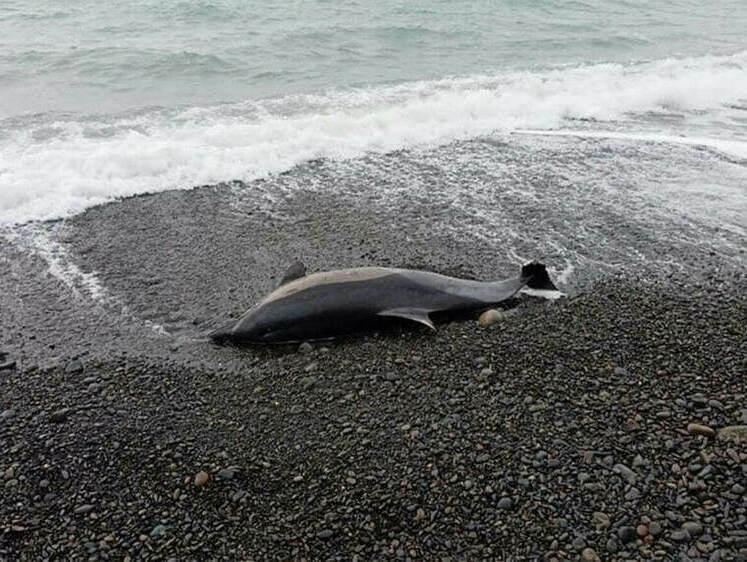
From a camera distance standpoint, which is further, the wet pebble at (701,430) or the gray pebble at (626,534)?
the wet pebble at (701,430)

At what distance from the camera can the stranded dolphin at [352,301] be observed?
6133mm

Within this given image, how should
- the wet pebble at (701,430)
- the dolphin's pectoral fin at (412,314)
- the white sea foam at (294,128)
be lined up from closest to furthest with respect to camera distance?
the wet pebble at (701,430) < the dolphin's pectoral fin at (412,314) < the white sea foam at (294,128)

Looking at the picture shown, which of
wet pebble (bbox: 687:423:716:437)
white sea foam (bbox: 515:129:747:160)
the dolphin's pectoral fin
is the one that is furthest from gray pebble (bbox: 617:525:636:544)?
white sea foam (bbox: 515:129:747:160)

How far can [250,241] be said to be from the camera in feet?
26.8

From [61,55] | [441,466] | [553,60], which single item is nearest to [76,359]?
[441,466]

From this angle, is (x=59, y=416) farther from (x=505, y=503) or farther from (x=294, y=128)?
(x=294, y=128)

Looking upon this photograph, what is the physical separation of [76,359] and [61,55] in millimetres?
15798

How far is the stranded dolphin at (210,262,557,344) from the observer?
6.13 metres

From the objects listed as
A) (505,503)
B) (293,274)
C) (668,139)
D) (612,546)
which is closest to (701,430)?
(612,546)

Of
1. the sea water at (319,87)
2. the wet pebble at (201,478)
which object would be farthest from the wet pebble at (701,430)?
the sea water at (319,87)

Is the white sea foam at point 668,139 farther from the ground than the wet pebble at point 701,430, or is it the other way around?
the white sea foam at point 668,139

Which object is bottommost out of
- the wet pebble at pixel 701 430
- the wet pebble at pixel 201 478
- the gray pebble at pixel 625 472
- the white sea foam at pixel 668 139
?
the wet pebble at pixel 201 478

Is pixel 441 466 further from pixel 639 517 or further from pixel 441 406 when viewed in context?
pixel 639 517

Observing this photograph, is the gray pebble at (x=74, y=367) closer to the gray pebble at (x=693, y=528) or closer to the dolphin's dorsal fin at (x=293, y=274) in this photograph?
the dolphin's dorsal fin at (x=293, y=274)
